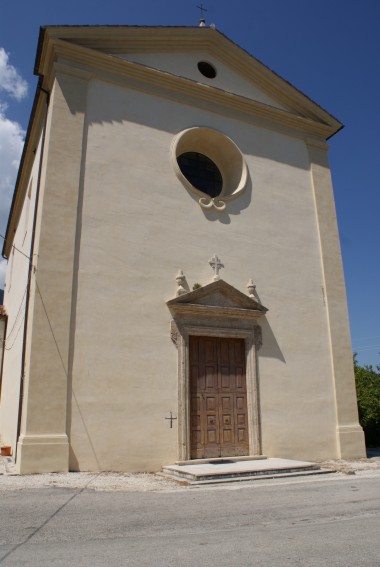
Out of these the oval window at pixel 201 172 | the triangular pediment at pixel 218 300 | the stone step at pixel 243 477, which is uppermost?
the oval window at pixel 201 172

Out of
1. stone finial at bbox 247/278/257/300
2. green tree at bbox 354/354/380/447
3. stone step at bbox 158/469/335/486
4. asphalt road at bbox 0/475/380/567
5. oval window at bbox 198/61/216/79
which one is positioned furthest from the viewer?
green tree at bbox 354/354/380/447

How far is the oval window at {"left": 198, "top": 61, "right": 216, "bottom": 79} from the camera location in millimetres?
12434

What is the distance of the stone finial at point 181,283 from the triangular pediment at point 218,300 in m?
0.18

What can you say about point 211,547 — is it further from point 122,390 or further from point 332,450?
point 332,450

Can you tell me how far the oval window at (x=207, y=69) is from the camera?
490 inches

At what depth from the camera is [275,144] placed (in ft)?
42.0

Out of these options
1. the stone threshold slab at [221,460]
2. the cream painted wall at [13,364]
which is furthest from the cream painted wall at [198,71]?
the stone threshold slab at [221,460]

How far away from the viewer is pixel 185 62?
12.1 m

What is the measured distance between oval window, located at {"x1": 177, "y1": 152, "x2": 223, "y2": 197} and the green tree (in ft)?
25.8

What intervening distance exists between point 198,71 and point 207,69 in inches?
17.9

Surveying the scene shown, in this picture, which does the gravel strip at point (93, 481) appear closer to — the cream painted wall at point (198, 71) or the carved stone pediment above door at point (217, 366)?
the carved stone pediment above door at point (217, 366)

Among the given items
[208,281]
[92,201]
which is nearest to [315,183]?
[208,281]

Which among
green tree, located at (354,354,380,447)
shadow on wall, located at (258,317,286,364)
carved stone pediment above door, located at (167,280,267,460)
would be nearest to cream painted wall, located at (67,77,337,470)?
shadow on wall, located at (258,317,286,364)

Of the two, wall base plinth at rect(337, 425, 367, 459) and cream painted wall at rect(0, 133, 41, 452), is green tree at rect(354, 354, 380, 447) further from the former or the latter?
cream painted wall at rect(0, 133, 41, 452)
